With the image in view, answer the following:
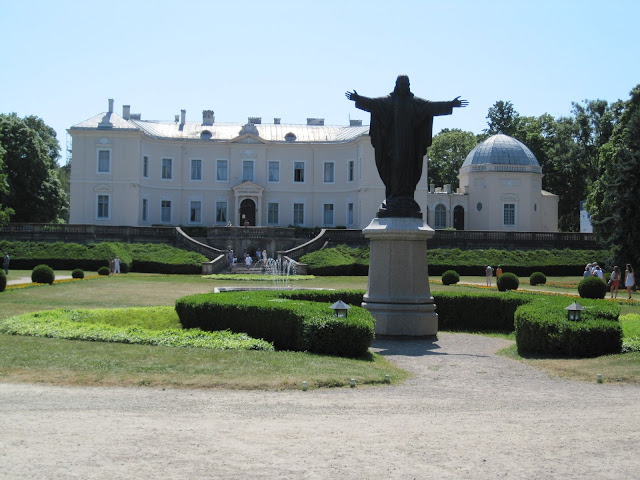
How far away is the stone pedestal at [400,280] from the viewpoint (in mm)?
16875

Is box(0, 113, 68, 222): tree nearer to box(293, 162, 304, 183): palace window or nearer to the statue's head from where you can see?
box(293, 162, 304, 183): palace window

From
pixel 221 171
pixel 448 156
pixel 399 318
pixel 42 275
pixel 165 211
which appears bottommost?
pixel 399 318

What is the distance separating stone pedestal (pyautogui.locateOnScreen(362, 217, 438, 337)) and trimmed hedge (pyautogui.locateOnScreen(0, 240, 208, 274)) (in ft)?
94.9

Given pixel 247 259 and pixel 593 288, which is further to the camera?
pixel 247 259

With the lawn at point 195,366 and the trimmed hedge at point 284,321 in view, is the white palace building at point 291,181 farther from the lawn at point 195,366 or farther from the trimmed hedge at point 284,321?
the lawn at point 195,366

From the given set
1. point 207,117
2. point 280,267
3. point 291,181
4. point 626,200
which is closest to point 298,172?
point 291,181

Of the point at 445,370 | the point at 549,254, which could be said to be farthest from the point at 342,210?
the point at 445,370

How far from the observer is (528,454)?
7.44 meters

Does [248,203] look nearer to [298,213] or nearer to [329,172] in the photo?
[298,213]

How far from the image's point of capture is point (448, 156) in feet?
275

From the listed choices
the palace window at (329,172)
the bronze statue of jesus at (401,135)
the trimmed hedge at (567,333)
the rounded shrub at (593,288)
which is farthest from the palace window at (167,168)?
the trimmed hedge at (567,333)

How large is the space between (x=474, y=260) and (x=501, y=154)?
63.0 ft

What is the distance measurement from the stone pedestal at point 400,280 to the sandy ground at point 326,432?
542cm

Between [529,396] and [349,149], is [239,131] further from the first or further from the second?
[529,396]
